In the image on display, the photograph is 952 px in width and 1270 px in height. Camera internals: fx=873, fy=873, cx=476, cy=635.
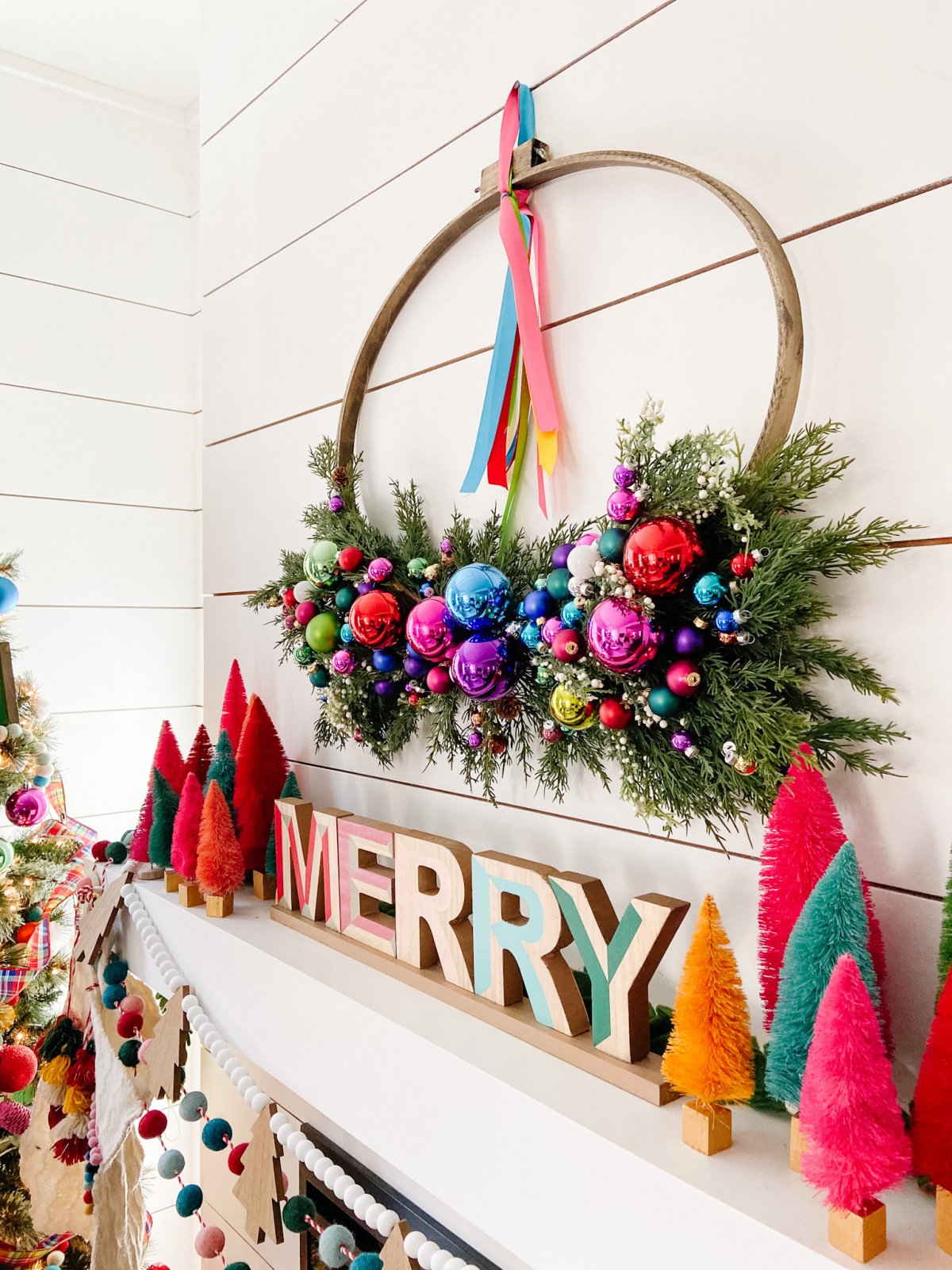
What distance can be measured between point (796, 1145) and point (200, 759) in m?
1.02

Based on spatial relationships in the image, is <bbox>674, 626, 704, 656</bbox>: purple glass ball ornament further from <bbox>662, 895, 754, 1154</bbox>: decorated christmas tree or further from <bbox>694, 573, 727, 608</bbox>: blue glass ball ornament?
<bbox>662, 895, 754, 1154</bbox>: decorated christmas tree

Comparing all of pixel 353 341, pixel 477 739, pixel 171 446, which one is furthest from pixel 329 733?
pixel 171 446

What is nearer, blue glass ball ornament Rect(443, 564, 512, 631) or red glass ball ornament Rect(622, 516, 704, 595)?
red glass ball ornament Rect(622, 516, 704, 595)

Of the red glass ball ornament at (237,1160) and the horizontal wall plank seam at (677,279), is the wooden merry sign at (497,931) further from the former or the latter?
the horizontal wall plank seam at (677,279)

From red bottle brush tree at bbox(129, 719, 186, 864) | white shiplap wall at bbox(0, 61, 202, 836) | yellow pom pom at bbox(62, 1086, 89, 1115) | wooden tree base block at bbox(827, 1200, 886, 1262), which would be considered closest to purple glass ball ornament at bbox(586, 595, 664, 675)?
wooden tree base block at bbox(827, 1200, 886, 1262)

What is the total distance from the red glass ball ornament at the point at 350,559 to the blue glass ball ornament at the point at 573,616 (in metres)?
0.32

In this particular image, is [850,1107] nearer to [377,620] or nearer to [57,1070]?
[377,620]

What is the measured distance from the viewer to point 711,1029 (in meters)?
0.58

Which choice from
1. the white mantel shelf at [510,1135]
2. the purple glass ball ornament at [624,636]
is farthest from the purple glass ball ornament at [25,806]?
→ the purple glass ball ornament at [624,636]

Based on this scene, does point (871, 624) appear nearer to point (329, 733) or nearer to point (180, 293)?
point (329, 733)

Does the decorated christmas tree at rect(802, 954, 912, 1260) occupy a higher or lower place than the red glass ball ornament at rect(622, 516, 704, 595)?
lower

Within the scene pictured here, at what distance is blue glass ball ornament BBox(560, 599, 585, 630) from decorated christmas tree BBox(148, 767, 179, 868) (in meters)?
0.82

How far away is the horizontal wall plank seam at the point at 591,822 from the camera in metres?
0.63

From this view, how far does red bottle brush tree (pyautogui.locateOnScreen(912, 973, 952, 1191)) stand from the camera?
0.50 meters
